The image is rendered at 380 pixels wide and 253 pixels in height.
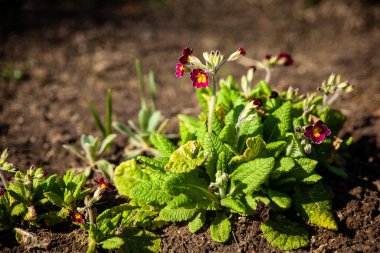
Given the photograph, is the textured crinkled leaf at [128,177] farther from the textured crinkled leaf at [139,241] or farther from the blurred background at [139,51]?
the blurred background at [139,51]

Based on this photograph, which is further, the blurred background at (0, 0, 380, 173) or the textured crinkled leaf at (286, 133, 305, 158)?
the blurred background at (0, 0, 380, 173)

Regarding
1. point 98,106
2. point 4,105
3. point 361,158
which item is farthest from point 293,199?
Answer: point 4,105

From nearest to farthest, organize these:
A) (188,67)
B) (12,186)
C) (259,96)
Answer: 1. (188,67)
2. (12,186)
3. (259,96)

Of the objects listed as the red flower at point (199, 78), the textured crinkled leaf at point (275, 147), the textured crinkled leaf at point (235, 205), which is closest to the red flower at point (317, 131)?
the textured crinkled leaf at point (275, 147)

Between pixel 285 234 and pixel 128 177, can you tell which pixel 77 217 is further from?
pixel 285 234

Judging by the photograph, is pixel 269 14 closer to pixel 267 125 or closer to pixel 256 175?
pixel 267 125

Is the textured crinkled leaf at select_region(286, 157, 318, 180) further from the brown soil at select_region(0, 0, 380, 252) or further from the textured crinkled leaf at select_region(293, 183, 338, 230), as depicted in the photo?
the brown soil at select_region(0, 0, 380, 252)

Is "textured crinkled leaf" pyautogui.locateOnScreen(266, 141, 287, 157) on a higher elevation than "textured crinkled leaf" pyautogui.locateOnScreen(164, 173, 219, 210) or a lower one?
higher

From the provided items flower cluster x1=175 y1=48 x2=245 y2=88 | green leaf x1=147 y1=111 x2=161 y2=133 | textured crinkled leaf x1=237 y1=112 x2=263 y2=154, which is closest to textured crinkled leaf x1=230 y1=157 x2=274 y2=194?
textured crinkled leaf x1=237 y1=112 x2=263 y2=154
